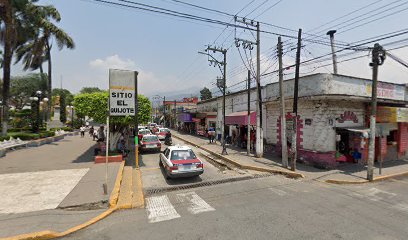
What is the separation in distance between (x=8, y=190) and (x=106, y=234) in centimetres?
603

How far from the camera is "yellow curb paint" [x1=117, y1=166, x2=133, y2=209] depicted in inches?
291

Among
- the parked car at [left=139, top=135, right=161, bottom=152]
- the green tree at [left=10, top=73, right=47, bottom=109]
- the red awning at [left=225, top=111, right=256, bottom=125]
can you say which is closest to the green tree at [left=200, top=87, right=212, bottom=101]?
the green tree at [left=10, top=73, right=47, bottom=109]

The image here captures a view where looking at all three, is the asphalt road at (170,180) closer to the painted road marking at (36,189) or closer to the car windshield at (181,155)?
the car windshield at (181,155)

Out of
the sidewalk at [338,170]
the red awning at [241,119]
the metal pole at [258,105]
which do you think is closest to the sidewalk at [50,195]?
the sidewalk at [338,170]

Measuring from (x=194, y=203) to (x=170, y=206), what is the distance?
84 centimetres

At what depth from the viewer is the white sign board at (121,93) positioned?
42.9 feet

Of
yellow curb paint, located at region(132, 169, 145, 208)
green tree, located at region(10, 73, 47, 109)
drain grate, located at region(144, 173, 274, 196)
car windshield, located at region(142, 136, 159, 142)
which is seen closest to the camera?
yellow curb paint, located at region(132, 169, 145, 208)

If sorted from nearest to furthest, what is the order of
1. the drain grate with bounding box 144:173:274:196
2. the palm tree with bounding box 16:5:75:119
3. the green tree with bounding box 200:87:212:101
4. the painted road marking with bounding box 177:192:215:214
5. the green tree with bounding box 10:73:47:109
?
the painted road marking with bounding box 177:192:215:214 → the drain grate with bounding box 144:173:274:196 → the palm tree with bounding box 16:5:75:119 → the green tree with bounding box 10:73:47:109 → the green tree with bounding box 200:87:212:101

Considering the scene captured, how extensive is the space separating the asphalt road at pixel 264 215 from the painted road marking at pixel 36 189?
2.71m

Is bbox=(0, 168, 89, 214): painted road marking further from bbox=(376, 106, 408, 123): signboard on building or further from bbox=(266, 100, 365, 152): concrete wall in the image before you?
bbox=(376, 106, 408, 123): signboard on building

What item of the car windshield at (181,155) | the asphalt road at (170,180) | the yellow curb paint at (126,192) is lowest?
the asphalt road at (170,180)

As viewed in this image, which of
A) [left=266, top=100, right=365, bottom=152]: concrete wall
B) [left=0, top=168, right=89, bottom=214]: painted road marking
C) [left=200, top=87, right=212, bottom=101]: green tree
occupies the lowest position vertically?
[left=0, top=168, right=89, bottom=214]: painted road marking

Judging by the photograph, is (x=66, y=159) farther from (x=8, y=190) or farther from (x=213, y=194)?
(x=213, y=194)

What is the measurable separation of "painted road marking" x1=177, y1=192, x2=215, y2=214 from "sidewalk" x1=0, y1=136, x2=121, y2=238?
265 centimetres
